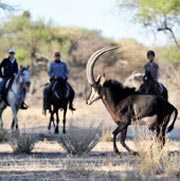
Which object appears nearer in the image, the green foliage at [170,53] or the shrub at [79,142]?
the shrub at [79,142]

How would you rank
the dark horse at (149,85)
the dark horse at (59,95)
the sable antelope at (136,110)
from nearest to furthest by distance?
the sable antelope at (136,110) < the dark horse at (149,85) < the dark horse at (59,95)

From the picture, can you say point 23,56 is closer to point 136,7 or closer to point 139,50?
point 139,50

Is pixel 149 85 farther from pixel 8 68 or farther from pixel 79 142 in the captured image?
pixel 8 68

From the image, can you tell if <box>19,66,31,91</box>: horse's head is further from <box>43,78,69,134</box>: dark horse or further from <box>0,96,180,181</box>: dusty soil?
<box>0,96,180,181</box>: dusty soil

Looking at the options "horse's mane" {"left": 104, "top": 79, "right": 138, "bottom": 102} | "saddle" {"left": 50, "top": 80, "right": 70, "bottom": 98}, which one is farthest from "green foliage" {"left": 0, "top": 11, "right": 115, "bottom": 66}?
"horse's mane" {"left": 104, "top": 79, "right": 138, "bottom": 102}

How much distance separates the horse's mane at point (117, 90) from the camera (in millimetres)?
16812

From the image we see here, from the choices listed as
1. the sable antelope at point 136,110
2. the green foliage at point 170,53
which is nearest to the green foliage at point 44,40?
the green foliage at point 170,53

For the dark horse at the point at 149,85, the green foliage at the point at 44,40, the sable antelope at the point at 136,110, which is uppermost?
the green foliage at the point at 44,40

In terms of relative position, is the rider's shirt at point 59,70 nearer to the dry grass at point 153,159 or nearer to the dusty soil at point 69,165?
the dusty soil at point 69,165

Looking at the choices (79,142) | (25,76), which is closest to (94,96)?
(79,142)

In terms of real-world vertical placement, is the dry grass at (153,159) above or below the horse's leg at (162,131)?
below

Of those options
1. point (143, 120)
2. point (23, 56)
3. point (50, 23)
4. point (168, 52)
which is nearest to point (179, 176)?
point (143, 120)

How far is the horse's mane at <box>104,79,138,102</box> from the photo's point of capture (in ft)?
55.2

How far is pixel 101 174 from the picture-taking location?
12.9 metres
